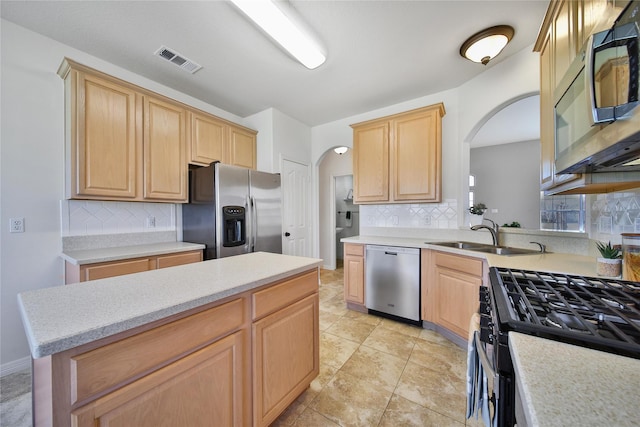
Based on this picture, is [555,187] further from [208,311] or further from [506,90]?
[208,311]

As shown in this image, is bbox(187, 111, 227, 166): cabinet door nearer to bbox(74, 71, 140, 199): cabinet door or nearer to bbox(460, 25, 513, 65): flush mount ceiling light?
bbox(74, 71, 140, 199): cabinet door

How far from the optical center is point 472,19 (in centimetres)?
182

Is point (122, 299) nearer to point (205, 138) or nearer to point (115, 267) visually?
point (115, 267)

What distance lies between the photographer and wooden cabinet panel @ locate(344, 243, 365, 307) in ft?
9.11

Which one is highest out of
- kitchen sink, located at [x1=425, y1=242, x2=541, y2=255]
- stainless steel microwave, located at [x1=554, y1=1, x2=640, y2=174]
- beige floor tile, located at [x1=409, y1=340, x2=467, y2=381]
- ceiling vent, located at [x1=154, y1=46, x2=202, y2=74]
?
ceiling vent, located at [x1=154, y1=46, x2=202, y2=74]

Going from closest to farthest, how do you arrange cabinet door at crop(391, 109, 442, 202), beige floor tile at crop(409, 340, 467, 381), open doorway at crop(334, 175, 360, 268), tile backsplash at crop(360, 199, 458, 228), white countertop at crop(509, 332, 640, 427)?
white countertop at crop(509, 332, 640, 427) < beige floor tile at crop(409, 340, 467, 381) < cabinet door at crop(391, 109, 442, 202) < tile backsplash at crop(360, 199, 458, 228) < open doorway at crop(334, 175, 360, 268)

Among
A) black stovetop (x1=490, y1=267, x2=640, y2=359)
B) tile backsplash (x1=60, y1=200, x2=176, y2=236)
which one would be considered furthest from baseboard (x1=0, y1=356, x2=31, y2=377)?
black stovetop (x1=490, y1=267, x2=640, y2=359)

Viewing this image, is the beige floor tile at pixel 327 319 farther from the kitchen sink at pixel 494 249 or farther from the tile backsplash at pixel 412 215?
the kitchen sink at pixel 494 249

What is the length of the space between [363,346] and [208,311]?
1.66 metres

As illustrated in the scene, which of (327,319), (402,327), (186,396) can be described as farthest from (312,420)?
(402,327)

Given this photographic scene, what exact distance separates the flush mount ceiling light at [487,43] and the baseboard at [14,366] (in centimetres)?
453

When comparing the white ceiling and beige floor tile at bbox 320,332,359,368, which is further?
beige floor tile at bbox 320,332,359,368

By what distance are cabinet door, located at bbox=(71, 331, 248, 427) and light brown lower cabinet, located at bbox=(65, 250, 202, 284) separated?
60.4 inches

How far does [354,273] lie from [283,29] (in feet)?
8.10
